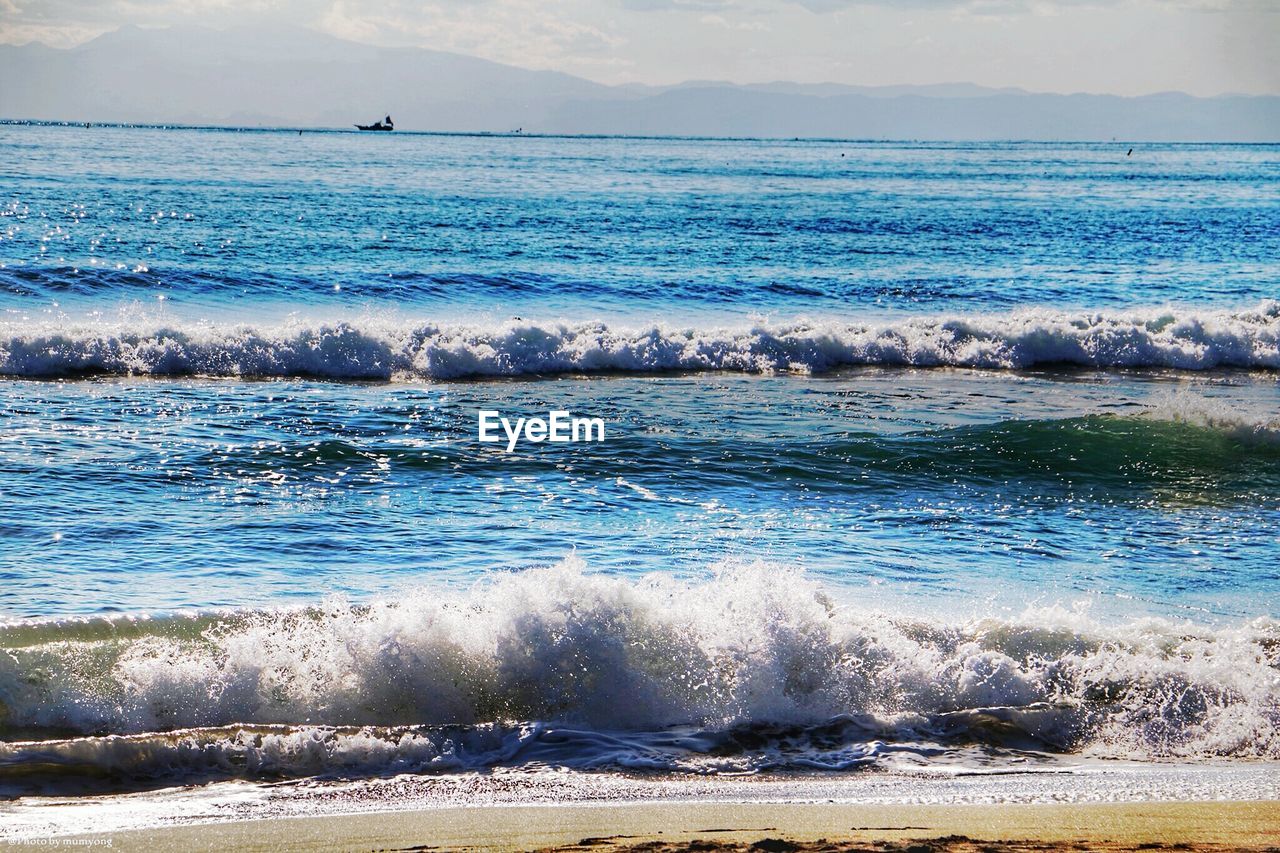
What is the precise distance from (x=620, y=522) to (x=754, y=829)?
5.10m

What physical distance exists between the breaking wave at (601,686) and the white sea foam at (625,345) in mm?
10269

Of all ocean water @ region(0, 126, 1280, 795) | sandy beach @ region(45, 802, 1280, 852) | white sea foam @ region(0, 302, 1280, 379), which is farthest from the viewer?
white sea foam @ region(0, 302, 1280, 379)

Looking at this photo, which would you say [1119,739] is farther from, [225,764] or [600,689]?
[225,764]

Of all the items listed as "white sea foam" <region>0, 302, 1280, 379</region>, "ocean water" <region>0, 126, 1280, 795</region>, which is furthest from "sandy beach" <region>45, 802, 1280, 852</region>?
"white sea foam" <region>0, 302, 1280, 379</region>

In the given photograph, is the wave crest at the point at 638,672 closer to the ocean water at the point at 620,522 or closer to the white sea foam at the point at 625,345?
the ocean water at the point at 620,522

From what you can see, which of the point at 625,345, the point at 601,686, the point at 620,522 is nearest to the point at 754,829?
the point at 601,686

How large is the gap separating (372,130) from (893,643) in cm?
19161

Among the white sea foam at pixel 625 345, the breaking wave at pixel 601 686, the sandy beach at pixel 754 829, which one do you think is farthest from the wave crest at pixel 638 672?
the white sea foam at pixel 625 345

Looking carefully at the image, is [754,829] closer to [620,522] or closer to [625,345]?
[620,522]

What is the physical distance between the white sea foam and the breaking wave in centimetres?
1027

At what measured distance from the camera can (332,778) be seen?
18.4ft

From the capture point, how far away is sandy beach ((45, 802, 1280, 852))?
4730 millimetres

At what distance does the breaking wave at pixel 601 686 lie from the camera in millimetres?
5914

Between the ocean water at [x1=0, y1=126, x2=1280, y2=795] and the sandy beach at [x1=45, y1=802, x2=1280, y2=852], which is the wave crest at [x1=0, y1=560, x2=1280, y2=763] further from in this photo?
the sandy beach at [x1=45, y1=802, x2=1280, y2=852]
